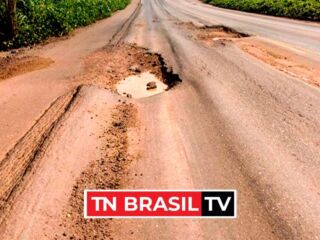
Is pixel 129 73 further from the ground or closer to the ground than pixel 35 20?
closer to the ground

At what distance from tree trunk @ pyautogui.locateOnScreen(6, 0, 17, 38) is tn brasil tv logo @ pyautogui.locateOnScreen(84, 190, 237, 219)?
12.2 metres

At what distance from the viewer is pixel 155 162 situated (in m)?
6.62

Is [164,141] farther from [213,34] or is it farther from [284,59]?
[213,34]

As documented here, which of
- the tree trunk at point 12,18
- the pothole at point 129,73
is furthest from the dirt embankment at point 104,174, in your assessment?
the tree trunk at point 12,18

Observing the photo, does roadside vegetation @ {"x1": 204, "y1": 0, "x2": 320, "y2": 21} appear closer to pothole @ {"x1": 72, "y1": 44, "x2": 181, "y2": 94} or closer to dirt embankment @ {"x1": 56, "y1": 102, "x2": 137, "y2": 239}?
pothole @ {"x1": 72, "y1": 44, "x2": 181, "y2": 94}

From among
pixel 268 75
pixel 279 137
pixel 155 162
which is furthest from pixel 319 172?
pixel 268 75

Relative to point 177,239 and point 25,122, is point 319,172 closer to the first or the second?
point 177,239

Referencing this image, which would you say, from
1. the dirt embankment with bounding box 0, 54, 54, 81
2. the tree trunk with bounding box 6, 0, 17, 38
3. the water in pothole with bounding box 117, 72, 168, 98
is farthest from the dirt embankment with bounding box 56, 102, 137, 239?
the tree trunk with bounding box 6, 0, 17, 38

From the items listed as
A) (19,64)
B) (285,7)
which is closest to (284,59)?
(19,64)

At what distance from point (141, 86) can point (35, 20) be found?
9.26 metres

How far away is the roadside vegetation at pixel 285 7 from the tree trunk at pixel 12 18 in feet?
57.4

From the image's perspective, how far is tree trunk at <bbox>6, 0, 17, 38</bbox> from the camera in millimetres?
15562

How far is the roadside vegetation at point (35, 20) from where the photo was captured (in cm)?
1603

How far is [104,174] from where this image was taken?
6254 millimetres
